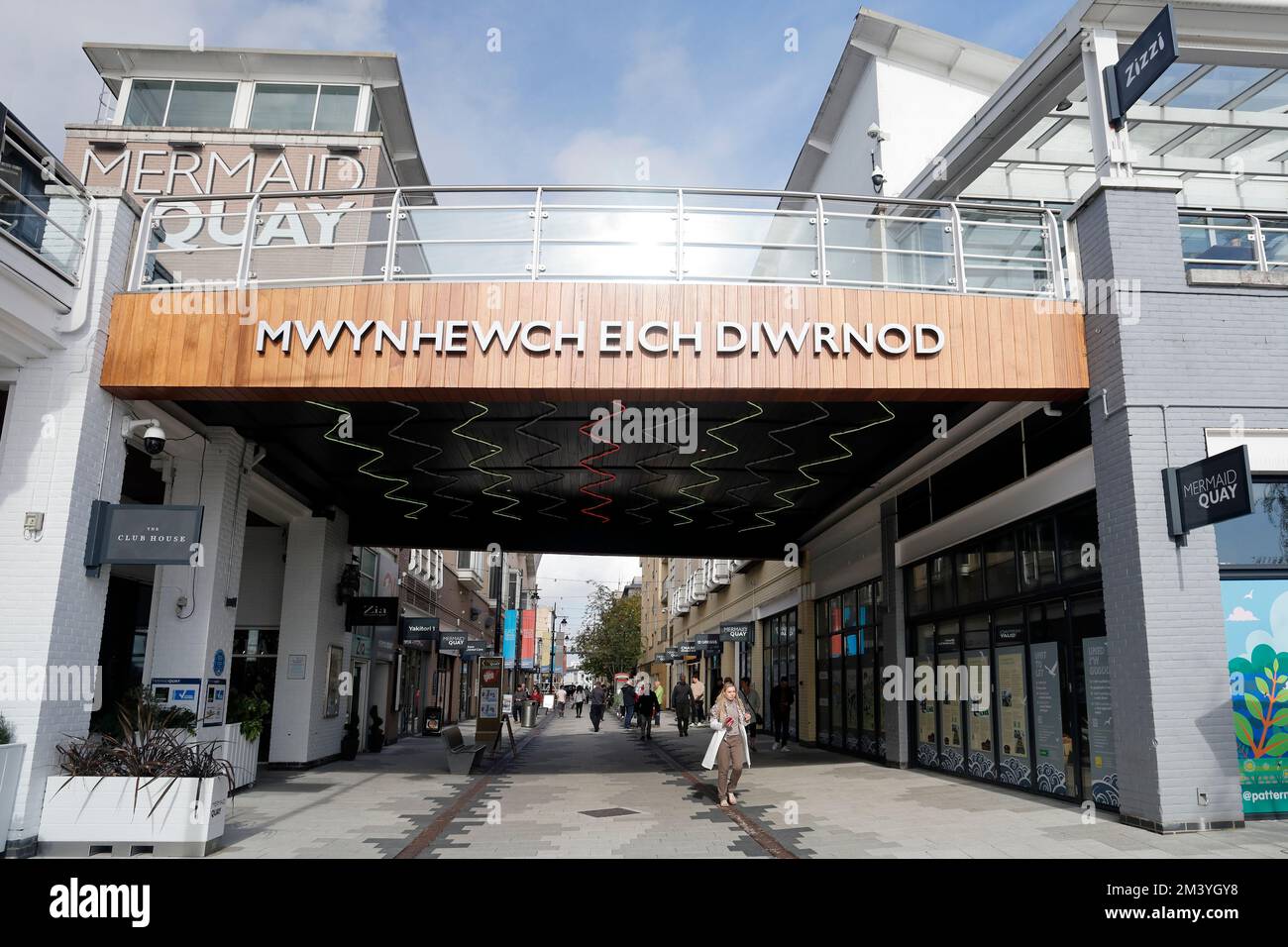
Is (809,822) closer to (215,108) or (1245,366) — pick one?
(1245,366)

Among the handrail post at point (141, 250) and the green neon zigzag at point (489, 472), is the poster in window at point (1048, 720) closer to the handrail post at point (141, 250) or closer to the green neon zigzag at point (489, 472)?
the green neon zigzag at point (489, 472)

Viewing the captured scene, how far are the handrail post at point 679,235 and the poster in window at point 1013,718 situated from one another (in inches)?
258

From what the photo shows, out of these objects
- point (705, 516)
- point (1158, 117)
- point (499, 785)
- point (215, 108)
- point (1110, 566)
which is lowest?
point (499, 785)

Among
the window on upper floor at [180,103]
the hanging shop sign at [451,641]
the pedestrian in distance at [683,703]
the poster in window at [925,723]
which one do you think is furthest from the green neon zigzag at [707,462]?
the window on upper floor at [180,103]

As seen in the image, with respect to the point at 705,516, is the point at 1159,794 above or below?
below

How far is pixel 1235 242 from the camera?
1012 centimetres

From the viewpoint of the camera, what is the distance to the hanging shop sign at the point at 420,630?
21750 millimetres

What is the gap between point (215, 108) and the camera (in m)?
21.4

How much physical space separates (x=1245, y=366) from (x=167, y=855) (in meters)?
11.8

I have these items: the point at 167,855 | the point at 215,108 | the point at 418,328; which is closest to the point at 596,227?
the point at 418,328

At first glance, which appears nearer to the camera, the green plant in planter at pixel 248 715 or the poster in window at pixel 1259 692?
the poster in window at pixel 1259 692

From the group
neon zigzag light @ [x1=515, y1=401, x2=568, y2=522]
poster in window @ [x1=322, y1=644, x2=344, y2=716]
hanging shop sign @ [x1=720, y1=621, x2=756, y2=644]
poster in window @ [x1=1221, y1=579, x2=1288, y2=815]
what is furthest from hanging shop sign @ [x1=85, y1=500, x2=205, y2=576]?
hanging shop sign @ [x1=720, y1=621, x2=756, y2=644]
